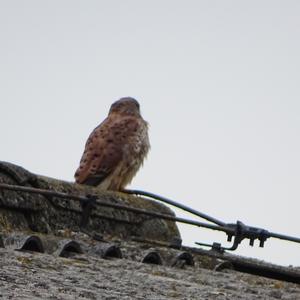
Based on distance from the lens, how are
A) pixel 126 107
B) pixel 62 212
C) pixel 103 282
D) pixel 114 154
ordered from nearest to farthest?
1. pixel 103 282
2. pixel 62 212
3. pixel 114 154
4. pixel 126 107

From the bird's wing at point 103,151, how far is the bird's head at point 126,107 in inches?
16.5

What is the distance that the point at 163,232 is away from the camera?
27.9 ft

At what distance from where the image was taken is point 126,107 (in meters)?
12.7

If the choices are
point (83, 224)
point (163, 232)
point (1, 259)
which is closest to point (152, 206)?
point (163, 232)

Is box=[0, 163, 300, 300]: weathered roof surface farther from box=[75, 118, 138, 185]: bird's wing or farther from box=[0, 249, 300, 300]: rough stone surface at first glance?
box=[75, 118, 138, 185]: bird's wing

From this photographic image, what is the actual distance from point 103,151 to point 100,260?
656 cm

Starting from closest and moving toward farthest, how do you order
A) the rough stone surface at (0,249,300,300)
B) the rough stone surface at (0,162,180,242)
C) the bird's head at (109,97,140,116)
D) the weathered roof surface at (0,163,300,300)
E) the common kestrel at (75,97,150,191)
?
the rough stone surface at (0,249,300,300), the weathered roof surface at (0,163,300,300), the rough stone surface at (0,162,180,242), the common kestrel at (75,97,150,191), the bird's head at (109,97,140,116)

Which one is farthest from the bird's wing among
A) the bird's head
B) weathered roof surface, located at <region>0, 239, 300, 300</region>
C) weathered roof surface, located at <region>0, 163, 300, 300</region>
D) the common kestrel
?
weathered roof surface, located at <region>0, 239, 300, 300</region>

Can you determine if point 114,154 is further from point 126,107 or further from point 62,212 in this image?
point 62,212

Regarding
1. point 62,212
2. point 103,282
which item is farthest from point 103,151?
point 103,282

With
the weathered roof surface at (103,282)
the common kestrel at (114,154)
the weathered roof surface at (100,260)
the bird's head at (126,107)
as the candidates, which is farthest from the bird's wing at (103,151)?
the weathered roof surface at (103,282)

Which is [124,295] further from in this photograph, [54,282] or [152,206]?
[152,206]

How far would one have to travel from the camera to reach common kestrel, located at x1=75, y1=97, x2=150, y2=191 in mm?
11344

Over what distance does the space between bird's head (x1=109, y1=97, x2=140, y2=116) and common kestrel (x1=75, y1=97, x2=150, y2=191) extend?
0.40 m
